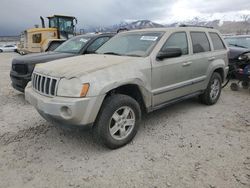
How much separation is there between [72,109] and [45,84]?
0.78 metres

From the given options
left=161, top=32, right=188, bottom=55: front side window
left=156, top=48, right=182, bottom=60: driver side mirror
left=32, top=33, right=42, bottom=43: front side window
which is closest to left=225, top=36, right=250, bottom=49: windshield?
left=161, top=32, right=188, bottom=55: front side window

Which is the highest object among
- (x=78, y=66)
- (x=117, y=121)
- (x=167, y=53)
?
(x=167, y=53)

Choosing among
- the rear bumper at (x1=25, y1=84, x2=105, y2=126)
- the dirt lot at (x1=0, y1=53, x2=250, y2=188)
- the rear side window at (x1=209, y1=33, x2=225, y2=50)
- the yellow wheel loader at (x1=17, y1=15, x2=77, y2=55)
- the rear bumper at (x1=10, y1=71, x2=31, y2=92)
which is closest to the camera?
the dirt lot at (x1=0, y1=53, x2=250, y2=188)

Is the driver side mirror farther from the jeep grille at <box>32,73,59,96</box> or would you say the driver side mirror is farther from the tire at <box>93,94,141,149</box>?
the jeep grille at <box>32,73,59,96</box>

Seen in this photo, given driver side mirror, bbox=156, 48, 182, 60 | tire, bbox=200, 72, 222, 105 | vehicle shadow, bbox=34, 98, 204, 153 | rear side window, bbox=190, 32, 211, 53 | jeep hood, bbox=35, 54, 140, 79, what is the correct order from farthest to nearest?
tire, bbox=200, 72, 222, 105
rear side window, bbox=190, 32, 211, 53
driver side mirror, bbox=156, 48, 182, 60
vehicle shadow, bbox=34, 98, 204, 153
jeep hood, bbox=35, 54, 140, 79

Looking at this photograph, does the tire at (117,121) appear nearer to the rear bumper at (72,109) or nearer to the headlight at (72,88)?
the rear bumper at (72,109)

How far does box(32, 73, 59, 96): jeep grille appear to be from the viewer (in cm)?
354

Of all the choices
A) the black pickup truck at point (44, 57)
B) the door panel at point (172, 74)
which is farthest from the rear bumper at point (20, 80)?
the door panel at point (172, 74)

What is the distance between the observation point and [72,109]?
3.24m

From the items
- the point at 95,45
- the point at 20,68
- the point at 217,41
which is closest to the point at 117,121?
the point at 217,41

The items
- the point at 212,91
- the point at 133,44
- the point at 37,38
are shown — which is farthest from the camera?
the point at 37,38

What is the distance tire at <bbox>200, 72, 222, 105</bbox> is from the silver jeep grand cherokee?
0.74 feet

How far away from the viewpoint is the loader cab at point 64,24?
1825 cm

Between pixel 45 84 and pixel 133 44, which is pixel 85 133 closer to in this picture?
pixel 45 84
